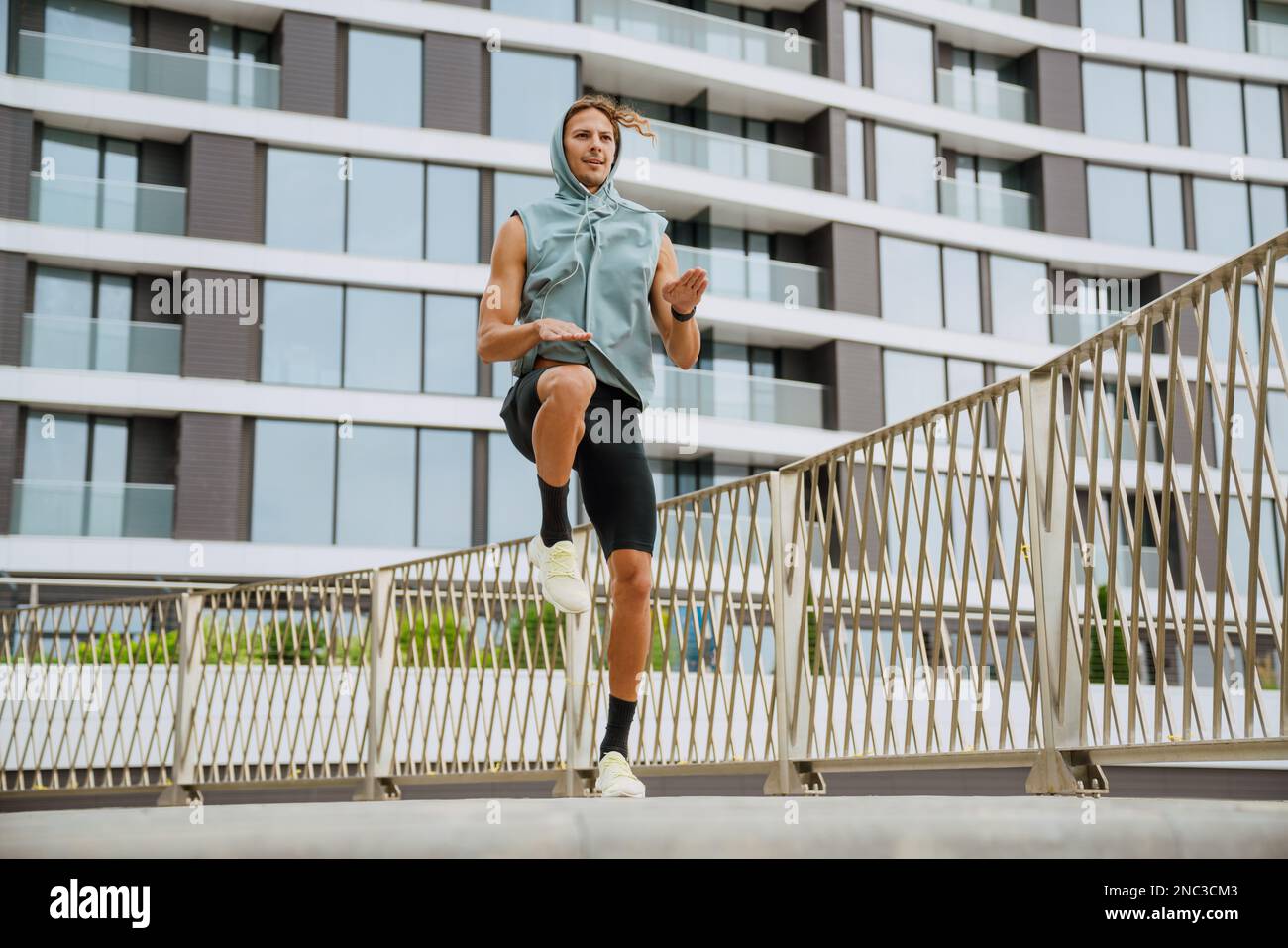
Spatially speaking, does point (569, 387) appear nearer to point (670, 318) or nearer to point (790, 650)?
point (670, 318)

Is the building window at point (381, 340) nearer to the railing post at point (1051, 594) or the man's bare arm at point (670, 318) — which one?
the man's bare arm at point (670, 318)

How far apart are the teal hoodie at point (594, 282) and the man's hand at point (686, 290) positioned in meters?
0.12

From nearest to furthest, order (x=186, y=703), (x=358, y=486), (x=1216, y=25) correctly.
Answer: (x=186, y=703)
(x=358, y=486)
(x=1216, y=25)

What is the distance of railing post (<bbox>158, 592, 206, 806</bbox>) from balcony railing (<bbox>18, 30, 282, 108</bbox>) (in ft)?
56.7

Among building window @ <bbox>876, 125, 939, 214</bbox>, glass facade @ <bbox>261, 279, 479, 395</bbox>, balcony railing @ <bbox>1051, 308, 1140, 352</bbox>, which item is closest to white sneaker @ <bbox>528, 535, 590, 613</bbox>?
glass facade @ <bbox>261, 279, 479, 395</bbox>

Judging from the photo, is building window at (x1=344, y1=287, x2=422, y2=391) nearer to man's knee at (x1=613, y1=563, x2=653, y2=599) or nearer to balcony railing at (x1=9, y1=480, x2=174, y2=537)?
balcony railing at (x1=9, y1=480, x2=174, y2=537)

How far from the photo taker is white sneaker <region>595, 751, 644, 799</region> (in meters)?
3.55

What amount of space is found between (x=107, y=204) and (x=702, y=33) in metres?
11.8

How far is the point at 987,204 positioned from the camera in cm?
3023

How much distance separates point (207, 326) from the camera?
23562 millimetres

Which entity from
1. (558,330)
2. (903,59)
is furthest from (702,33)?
(558,330)
